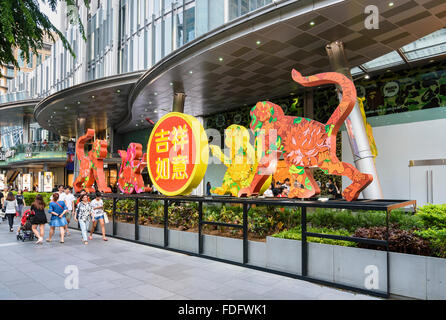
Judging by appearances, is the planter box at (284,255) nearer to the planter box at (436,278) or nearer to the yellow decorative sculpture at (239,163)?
the planter box at (436,278)

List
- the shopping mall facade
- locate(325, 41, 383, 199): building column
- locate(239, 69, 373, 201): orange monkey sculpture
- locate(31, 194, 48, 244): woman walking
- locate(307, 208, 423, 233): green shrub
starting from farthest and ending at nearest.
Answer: locate(325, 41, 383, 199): building column
the shopping mall facade
locate(31, 194, 48, 244): woman walking
locate(239, 69, 373, 201): orange monkey sculpture
locate(307, 208, 423, 233): green shrub

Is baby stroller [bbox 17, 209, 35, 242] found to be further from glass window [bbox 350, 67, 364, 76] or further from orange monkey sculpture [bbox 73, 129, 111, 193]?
glass window [bbox 350, 67, 364, 76]

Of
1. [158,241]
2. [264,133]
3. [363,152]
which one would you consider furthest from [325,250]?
[363,152]

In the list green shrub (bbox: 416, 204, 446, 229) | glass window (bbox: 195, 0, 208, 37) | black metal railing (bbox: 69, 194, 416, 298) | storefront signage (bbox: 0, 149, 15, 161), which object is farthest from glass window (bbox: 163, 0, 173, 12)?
storefront signage (bbox: 0, 149, 15, 161)

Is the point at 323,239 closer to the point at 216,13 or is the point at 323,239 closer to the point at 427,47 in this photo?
the point at 427,47

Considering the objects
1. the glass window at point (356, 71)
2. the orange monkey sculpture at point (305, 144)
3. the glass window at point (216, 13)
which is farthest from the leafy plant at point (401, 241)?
the glass window at point (216, 13)

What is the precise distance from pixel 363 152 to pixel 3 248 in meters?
11.6

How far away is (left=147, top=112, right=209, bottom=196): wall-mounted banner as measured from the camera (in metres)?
8.85

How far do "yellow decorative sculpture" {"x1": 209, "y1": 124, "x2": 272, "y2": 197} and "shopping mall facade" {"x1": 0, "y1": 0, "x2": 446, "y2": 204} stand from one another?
3.56 m

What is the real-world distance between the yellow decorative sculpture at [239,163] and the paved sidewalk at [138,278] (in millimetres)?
2434

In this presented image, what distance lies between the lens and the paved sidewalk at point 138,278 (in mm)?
5184

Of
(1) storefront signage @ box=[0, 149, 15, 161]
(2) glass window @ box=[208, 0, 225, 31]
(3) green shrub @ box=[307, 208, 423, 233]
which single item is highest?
(2) glass window @ box=[208, 0, 225, 31]

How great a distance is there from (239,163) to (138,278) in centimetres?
438

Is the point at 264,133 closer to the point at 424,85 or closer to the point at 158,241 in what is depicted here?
the point at 158,241
